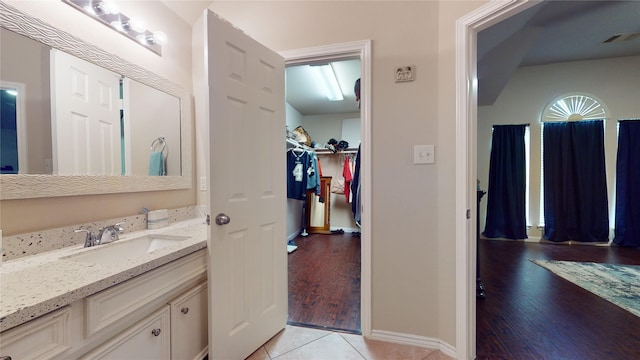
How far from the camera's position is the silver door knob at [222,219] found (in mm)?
1317

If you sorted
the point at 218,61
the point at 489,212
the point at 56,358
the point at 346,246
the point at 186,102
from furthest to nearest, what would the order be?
the point at 489,212 → the point at 346,246 → the point at 186,102 → the point at 218,61 → the point at 56,358

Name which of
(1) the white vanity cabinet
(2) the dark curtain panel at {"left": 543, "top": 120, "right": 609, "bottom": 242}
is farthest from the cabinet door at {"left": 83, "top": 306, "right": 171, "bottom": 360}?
(2) the dark curtain panel at {"left": 543, "top": 120, "right": 609, "bottom": 242}

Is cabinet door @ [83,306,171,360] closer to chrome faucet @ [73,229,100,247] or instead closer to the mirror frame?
chrome faucet @ [73,229,100,247]

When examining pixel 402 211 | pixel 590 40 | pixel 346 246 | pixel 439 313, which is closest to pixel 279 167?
pixel 402 211

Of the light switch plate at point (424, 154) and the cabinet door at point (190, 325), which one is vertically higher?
the light switch plate at point (424, 154)

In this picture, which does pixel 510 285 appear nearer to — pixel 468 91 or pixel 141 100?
pixel 468 91

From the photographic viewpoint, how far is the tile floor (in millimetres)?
1556

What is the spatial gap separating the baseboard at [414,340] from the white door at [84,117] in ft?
6.32

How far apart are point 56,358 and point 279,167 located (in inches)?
50.3

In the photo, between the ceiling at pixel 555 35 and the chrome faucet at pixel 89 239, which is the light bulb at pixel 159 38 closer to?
the chrome faucet at pixel 89 239

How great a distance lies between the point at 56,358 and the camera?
2.50 feet

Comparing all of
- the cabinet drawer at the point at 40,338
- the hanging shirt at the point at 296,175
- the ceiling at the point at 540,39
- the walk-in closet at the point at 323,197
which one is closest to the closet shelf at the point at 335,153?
the walk-in closet at the point at 323,197

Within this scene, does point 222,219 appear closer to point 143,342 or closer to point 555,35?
point 143,342

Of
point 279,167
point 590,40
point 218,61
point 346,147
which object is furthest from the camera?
point 346,147
